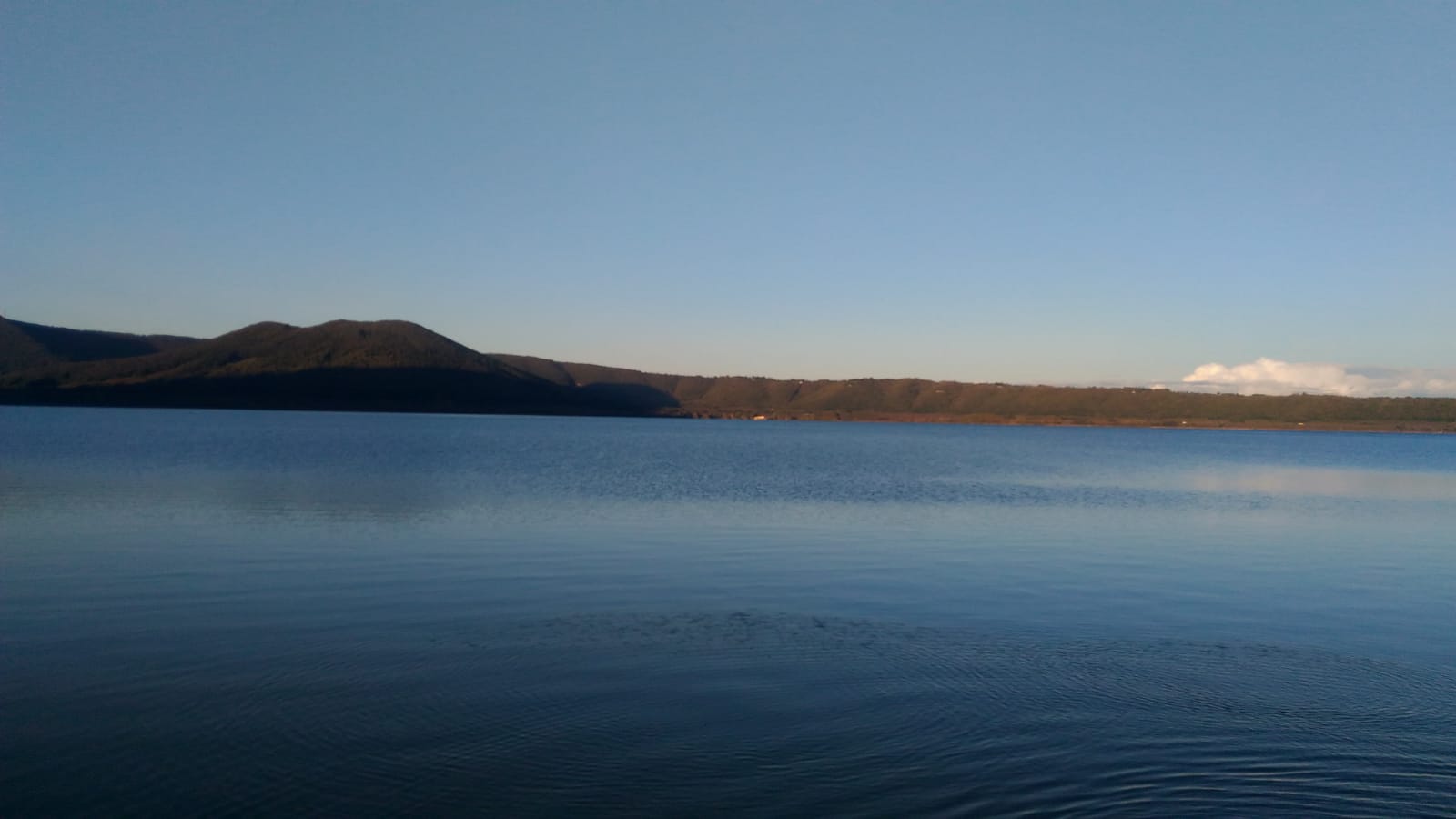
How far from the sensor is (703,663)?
895cm

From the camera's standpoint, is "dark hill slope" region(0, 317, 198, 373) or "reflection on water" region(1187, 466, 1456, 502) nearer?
"reflection on water" region(1187, 466, 1456, 502)

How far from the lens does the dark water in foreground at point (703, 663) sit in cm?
614

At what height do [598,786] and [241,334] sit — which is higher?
[241,334]

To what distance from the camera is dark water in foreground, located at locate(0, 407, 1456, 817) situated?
20.2 feet

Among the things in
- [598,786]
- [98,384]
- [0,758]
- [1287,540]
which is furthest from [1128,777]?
[98,384]

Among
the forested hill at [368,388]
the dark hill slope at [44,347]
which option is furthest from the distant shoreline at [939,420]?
the dark hill slope at [44,347]

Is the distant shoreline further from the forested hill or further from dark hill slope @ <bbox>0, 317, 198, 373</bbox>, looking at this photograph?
dark hill slope @ <bbox>0, 317, 198, 373</bbox>

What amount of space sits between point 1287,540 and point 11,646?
20.3 metres

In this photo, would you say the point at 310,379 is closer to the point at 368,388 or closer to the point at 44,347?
the point at 368,388

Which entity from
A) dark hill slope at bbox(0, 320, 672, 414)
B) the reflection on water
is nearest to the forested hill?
dark hill slope at bbox(0, 320, 672, 414)

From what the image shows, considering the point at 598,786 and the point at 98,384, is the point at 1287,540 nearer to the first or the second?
the point at 598,786

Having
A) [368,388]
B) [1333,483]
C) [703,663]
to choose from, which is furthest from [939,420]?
[703,663]

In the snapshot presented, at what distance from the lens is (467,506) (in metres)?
21.3

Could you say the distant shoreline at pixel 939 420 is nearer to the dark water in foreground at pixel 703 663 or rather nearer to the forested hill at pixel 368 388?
the forested hill at pixel 368 388
